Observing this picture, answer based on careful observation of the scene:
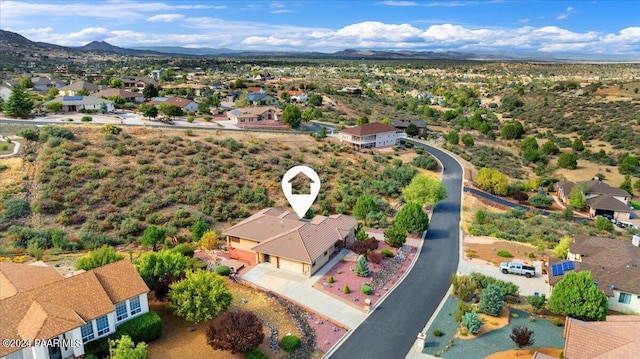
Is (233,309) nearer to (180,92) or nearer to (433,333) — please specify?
(433,333)

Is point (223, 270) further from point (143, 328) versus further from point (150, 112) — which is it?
point (150, 112)

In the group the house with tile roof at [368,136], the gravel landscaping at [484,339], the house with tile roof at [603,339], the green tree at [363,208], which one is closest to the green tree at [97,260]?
the gravel landscaping at [484,339]

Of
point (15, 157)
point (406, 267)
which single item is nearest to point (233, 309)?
point (406, 267)

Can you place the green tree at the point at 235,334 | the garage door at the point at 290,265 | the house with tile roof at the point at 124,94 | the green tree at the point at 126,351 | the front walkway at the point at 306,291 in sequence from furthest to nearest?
1. the house with tile roof at the point at 124,94
2. the garage door at the point at 290,265
3. the front walkway at the point at 306,291
4. the green tree at the point at 235,334
5. the green tree at the point at 126,351

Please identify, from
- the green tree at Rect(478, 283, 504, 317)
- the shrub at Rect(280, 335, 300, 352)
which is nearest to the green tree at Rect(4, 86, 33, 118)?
the shrub at Rect(280, 335, 300, 352)

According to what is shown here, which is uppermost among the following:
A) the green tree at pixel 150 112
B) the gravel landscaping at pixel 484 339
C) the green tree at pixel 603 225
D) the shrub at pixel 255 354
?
the green tree at pixel 150 112

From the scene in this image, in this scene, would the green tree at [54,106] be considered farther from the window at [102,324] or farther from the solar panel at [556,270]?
the solar panel at [556,270]
